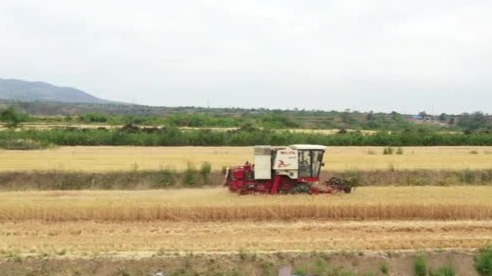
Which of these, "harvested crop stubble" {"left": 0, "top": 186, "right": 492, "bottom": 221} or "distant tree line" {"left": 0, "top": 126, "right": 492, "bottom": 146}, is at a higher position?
"distant tree line" {"left": 0, "top": 126, "right": 492, "bottom": 146}

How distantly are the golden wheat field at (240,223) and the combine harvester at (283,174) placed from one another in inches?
42.1

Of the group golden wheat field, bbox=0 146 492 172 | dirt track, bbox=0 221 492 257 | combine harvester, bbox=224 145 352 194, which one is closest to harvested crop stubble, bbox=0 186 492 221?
dirt track, bbox=0 221 492 257

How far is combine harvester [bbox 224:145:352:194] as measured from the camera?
30.7m

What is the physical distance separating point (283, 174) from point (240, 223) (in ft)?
20.6

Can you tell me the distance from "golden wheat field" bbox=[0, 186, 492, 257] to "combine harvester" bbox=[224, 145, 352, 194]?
107 centimetres

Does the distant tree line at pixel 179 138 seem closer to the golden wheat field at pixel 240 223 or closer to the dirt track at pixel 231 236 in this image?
the golden wheat field at pixel 240 223

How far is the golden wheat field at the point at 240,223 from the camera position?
816 inches

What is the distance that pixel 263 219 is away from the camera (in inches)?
1013

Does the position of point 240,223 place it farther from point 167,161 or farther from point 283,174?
point 167,161

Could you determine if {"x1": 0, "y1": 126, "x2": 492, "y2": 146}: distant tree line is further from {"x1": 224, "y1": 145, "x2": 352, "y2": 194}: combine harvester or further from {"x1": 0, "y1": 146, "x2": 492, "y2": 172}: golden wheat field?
{"x1": 224, "y1": 145, "x2": 352, "y2": 194}: combine harvester

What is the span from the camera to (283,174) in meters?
30.8

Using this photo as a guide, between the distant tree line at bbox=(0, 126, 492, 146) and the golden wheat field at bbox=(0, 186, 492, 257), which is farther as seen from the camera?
the distant tree line at bbox=(0, 126, 492, 146)

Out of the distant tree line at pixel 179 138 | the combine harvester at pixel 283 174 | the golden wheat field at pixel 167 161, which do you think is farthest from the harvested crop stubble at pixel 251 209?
the distant tree line at pixel 179 138

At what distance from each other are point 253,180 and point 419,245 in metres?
11.2
